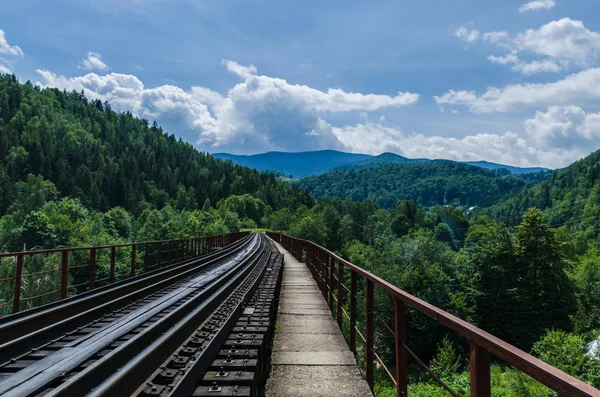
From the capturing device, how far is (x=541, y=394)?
25.9 meters

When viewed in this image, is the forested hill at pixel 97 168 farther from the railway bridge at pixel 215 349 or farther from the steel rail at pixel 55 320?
the railway bridge at pixel 215 349

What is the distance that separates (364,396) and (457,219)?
16703 cm

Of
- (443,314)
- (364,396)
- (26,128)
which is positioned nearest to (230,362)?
(364,396)

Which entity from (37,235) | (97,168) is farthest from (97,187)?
(37,235)

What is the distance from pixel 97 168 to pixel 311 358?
15874 cm

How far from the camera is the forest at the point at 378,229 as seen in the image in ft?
134

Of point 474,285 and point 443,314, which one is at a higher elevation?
point 443,314

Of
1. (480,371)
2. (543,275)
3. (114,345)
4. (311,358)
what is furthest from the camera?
(543,275)

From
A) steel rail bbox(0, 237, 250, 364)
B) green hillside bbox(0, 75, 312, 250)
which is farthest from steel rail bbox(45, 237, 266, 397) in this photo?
green hillside bbox(0, 75, 312, 250)

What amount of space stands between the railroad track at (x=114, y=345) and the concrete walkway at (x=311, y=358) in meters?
0.83

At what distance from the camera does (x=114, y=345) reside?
228 inches

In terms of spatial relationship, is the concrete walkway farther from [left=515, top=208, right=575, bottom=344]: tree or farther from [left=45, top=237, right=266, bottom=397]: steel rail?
[left=515, top=208, right=575, bottom=344]: tree

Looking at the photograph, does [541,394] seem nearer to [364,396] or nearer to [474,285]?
[474,285]

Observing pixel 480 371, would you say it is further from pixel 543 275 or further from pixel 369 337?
pixel 543 275
